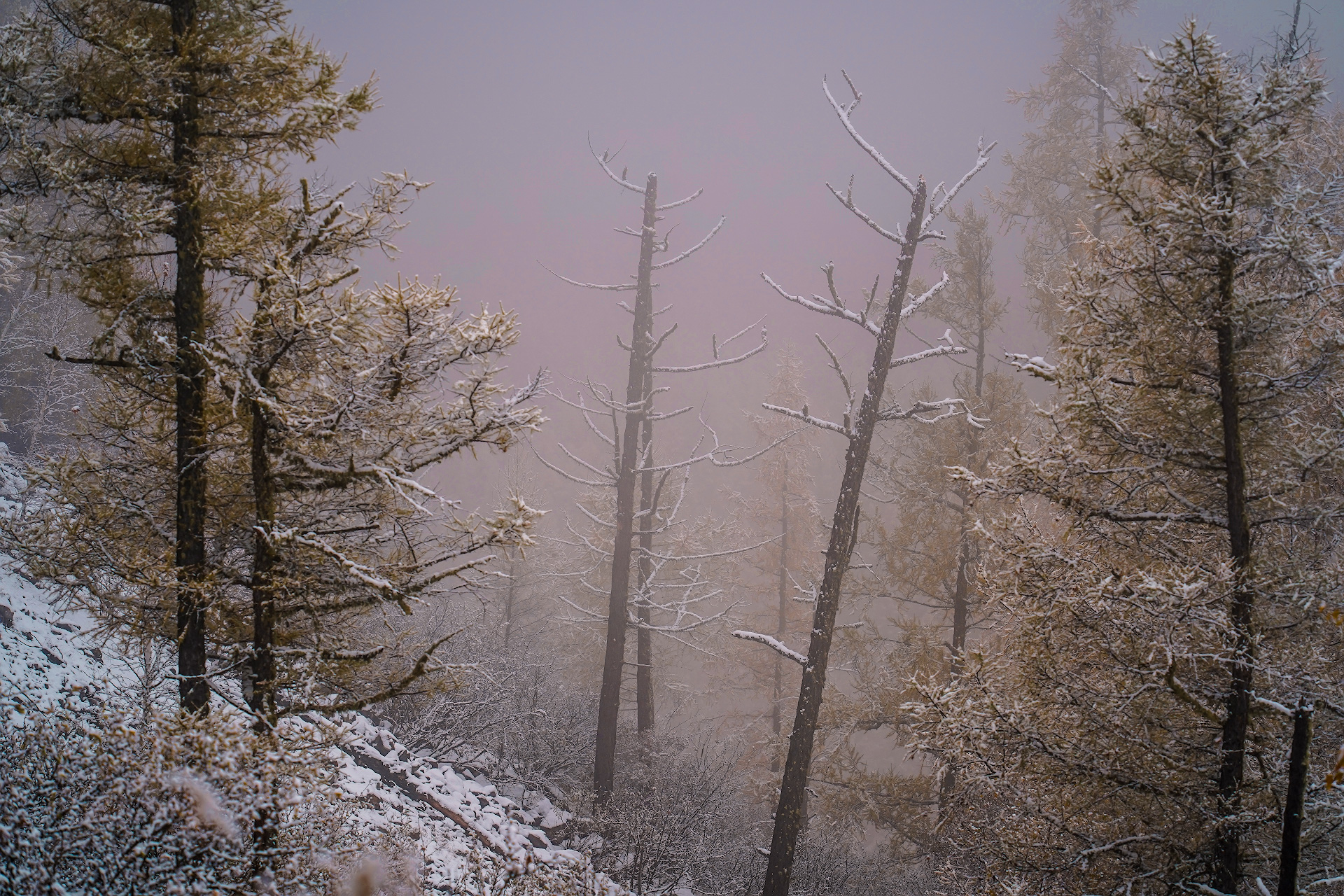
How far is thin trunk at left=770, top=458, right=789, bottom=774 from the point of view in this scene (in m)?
16.7

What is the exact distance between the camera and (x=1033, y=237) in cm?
1432

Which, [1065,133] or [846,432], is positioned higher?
[1065,133]

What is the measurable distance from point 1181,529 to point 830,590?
3.11 m

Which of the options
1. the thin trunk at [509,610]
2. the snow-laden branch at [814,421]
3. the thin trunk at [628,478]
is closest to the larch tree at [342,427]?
the snow-laden branch at [814,421]

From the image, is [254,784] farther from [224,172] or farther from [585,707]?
[585,707]

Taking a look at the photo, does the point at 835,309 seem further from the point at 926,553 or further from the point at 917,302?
the point at 926,553

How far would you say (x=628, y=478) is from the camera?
34.8 feet

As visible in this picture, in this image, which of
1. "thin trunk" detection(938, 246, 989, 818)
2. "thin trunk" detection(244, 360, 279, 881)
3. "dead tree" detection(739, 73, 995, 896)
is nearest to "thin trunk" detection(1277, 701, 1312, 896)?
"dead tree" detection(739, 73, 995, 896)

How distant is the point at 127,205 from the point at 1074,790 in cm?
819

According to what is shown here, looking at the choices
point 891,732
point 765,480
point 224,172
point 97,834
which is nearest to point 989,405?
point 891,732

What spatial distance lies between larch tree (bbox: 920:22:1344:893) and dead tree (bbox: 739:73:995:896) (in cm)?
158

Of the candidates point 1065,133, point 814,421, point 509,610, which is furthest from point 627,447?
point 1065,133

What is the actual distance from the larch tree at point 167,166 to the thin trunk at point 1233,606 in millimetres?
6550

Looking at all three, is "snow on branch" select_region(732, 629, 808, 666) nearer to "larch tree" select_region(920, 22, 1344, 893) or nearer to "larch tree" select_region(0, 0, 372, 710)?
"larch tree" select_region(920, 22, 1344, 893)
